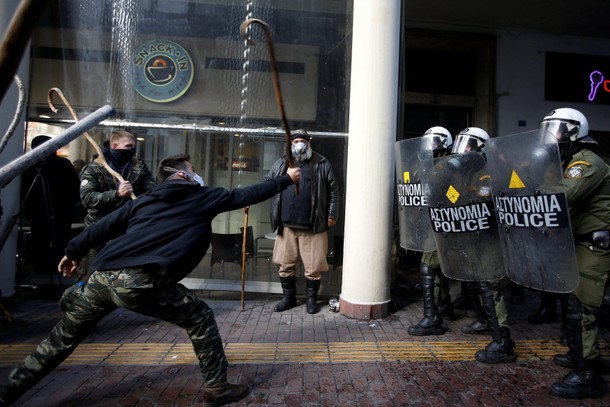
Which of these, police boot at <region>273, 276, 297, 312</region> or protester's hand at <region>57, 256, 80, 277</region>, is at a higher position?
protester's hand at <region>57, 256, 80, 277</region>

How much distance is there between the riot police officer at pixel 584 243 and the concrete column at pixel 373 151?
173cm

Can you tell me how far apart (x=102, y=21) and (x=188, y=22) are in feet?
3.52

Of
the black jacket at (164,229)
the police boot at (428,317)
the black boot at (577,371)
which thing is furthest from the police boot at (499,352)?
the black jacket at (164,229)

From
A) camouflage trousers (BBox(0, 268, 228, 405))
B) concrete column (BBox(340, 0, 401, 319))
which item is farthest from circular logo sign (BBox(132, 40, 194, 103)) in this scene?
camouflage trousers (BBox(0, 268, 228, 405))

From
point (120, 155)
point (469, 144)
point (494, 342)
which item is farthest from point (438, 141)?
point (120, 155)

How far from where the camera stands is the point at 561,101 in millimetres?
7699

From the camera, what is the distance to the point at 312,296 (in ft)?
15.8

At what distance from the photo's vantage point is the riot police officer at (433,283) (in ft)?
13.2

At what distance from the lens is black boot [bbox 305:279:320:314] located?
4750 millimetres

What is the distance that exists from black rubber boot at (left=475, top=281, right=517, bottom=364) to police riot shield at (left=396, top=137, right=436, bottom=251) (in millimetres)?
643

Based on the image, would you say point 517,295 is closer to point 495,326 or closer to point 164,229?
point 495,326

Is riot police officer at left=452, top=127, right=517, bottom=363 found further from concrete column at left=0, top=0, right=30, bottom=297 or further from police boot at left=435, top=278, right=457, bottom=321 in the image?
concrete column at left=0, top=0, right=30, bottom=297

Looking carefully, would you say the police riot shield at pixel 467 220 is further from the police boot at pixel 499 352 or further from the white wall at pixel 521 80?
the white wall at pixel 521 80

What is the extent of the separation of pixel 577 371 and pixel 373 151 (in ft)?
8.54
